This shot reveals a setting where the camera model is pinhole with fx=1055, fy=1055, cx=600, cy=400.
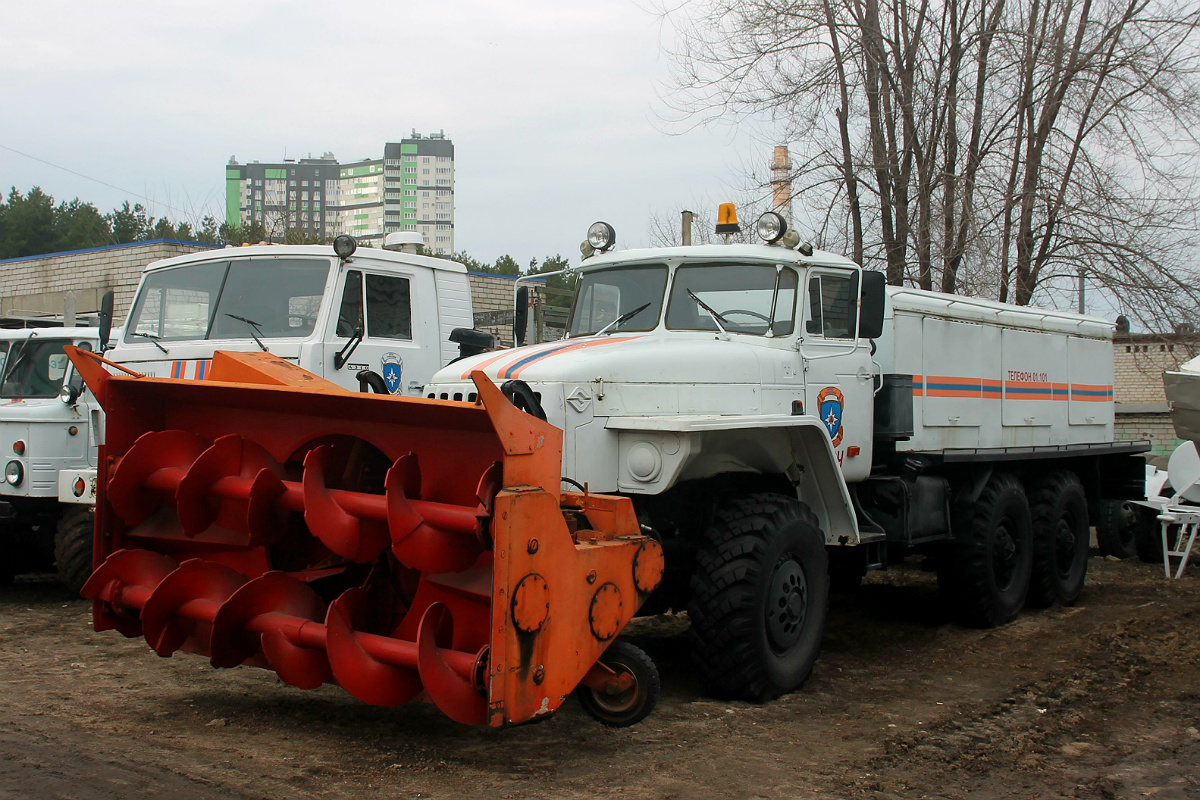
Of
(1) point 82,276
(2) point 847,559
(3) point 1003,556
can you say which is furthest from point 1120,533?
(1) point 82,276

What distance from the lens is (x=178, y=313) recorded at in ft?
27.0

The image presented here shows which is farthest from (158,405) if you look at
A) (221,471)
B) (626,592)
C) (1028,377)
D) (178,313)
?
(1028,377)

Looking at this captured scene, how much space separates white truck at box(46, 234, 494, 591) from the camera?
7816 mm

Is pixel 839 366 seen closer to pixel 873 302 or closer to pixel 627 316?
pixel 873 302

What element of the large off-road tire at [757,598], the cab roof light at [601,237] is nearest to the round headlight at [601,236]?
the cab roof light at [601,237]

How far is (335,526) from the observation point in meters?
4.29

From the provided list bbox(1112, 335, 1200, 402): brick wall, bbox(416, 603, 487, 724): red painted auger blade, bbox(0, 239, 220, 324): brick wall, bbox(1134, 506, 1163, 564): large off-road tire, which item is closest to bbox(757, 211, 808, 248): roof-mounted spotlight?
bbox(416, 603, 487, 724): red painted auger blade

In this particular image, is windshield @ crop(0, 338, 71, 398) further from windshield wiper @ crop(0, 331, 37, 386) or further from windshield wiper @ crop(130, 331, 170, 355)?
windshield wiper @ crop(130, 331, 170, 355)

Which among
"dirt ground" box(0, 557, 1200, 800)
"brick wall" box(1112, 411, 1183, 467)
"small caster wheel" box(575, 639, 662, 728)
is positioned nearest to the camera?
"dirt ground" box(0, 557, 1200, 800)

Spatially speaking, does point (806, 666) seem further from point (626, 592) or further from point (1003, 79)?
point (1003, 79)

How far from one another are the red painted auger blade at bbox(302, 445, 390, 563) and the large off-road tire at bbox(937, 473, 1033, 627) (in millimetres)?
4962

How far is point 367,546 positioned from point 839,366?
3515 millimetres

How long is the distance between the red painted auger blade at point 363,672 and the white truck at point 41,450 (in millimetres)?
4508

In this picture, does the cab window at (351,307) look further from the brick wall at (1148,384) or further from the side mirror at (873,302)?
the brick wall at (1148,384)
